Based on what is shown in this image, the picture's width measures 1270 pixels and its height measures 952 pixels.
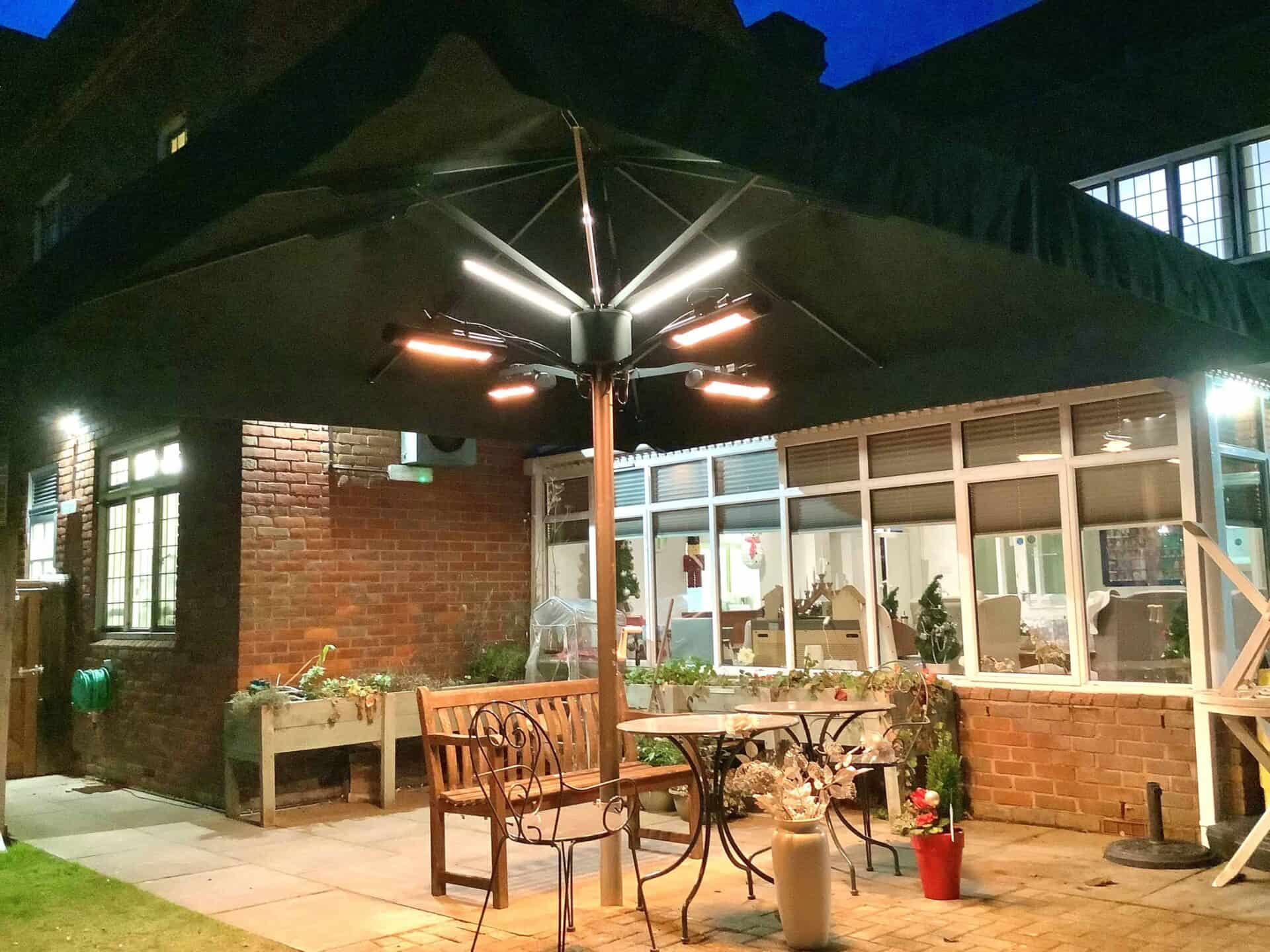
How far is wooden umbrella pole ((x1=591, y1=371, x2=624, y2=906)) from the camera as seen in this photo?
483 cm

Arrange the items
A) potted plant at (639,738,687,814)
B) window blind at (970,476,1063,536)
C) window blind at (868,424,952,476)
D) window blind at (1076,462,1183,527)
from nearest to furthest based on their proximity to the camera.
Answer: window blind at (1076,462,1183,527) → window blind at (970,476,1063,536) → potted plant at (639,738,687,814) → window blind at (868,424,952,476)

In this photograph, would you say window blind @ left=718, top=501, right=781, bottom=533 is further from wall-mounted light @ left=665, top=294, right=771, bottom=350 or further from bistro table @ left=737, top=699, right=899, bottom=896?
wall-mounted light @ left=665, top=294, right=771, bottom=350

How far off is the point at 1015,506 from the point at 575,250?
3.21m

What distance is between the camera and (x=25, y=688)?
31.2 ft

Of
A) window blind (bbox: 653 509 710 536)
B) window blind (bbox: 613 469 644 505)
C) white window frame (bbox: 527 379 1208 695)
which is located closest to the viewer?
white window frame (bbox: 527 379 1208 695)

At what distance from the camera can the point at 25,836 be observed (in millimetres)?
6852

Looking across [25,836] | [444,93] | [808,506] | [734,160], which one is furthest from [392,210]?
[25,836]

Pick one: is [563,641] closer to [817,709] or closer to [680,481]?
[680,481]

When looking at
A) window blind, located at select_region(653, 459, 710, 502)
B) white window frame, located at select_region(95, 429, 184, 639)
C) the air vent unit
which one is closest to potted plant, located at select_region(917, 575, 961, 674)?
window blind, located at select_region(653, 459, 710, 502)

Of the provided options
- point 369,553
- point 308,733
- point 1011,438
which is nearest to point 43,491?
point 369,553

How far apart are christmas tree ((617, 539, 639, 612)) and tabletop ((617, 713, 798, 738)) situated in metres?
4.18

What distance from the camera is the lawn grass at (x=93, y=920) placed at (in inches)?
179

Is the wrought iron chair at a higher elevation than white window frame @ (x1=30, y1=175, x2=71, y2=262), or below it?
below

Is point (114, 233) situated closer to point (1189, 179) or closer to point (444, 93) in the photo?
point (444, 93)
